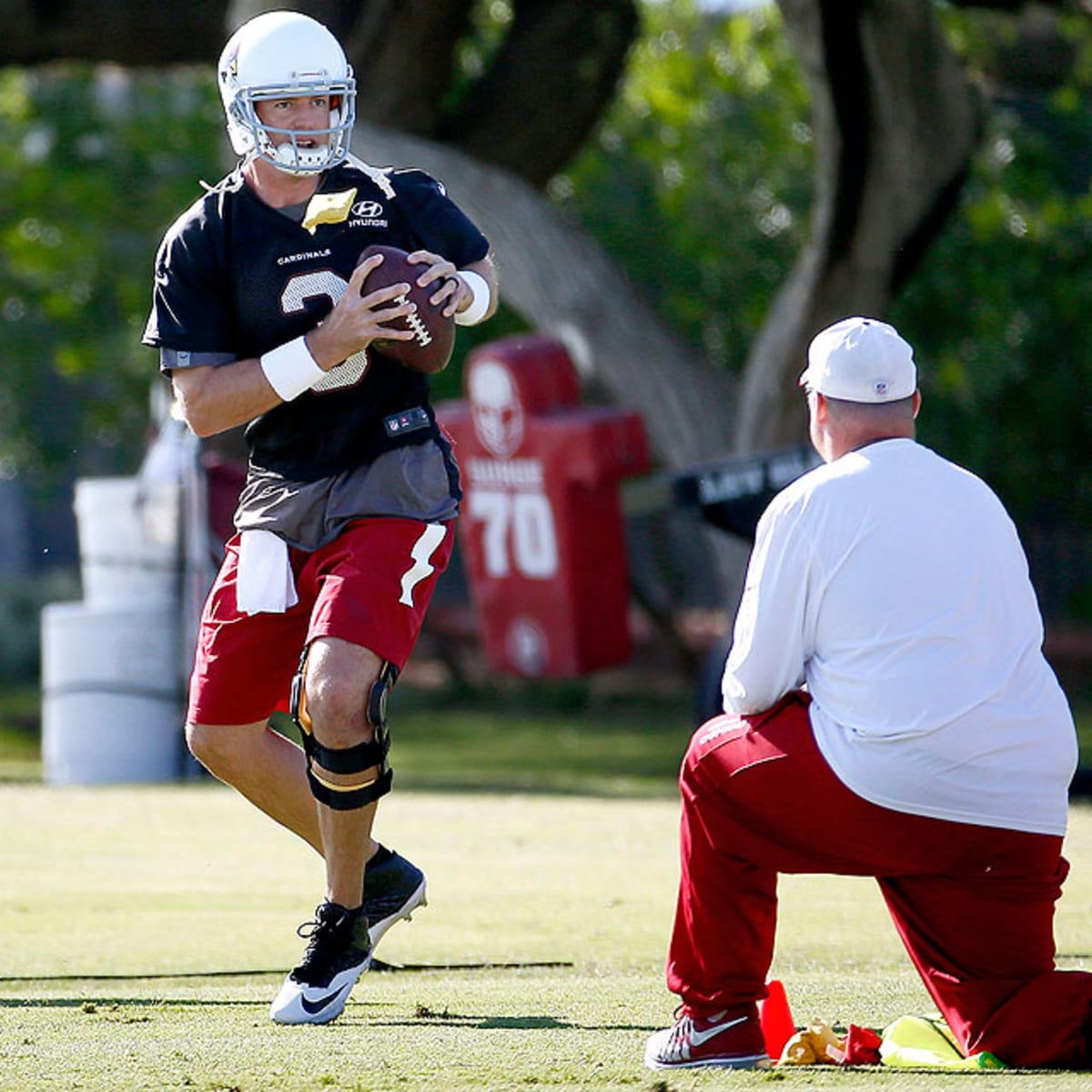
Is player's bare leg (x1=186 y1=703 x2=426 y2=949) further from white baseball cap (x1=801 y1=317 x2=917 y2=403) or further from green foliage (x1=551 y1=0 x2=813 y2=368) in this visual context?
green foliage (x1=551 y1=0 x2=813 y2=368)

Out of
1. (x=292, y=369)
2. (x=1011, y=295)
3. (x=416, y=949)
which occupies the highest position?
(x=292, y=369)

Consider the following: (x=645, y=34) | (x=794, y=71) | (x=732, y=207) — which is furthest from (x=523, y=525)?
(x=645, y=34)

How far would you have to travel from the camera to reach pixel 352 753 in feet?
16.1

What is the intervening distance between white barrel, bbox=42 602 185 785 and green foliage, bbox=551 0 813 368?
8.38 m

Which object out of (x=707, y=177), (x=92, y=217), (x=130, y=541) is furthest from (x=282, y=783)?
(x=92, y=217)

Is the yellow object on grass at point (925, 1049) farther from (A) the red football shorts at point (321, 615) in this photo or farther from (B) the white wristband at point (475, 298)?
(B) the white wristband at point (475, 298)

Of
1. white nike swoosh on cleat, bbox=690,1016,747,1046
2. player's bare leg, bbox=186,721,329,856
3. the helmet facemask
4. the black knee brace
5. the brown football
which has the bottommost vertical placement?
white nike swoosh on cleat, bbox=690,1016,747,1046

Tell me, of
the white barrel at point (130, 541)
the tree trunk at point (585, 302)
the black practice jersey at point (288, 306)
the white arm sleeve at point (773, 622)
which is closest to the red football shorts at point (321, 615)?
the black practice jersey at point (288, 306)

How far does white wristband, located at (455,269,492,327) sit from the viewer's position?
531cm

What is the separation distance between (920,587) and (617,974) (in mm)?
2054

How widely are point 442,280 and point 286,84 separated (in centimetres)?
60

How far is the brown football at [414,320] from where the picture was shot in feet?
16.7

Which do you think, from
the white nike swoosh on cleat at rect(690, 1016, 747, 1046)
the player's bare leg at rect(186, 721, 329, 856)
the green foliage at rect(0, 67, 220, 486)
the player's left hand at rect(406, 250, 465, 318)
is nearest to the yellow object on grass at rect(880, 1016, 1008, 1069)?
the white nike swoosh on cleat at rect(690, 1016, 747, 1046)

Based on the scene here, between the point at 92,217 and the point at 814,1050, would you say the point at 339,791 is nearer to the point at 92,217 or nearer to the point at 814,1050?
the point at 814,1050
